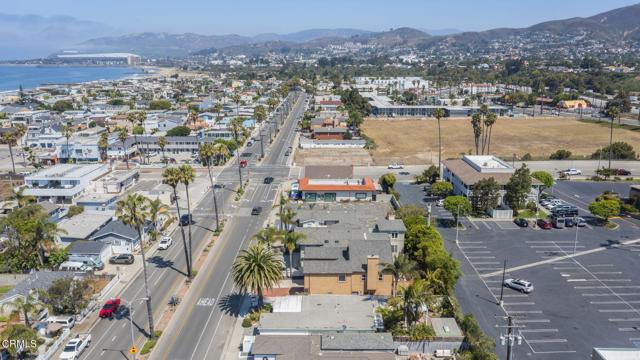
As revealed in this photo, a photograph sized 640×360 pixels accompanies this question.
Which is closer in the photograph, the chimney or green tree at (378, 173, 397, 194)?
the chimney

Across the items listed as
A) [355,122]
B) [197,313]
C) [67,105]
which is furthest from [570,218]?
[67,105]

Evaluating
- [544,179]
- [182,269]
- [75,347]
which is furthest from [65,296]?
[544,179]

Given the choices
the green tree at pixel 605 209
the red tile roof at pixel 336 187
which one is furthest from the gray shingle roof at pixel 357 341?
the green tree at pixel 605 209

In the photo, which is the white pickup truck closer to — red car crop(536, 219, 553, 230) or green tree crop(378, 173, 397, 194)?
green tree crop(378, 173, 397, 194)

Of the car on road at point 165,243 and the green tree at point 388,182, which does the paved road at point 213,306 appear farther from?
the green tree at point 388,182

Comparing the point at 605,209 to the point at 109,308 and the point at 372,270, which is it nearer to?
the point at 372,270

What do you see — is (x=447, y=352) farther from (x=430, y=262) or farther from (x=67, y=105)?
(x=67, y=105)

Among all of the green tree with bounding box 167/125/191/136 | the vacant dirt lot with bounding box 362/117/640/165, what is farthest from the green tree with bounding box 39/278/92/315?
the green tree with bounding box 167/125/191/136
